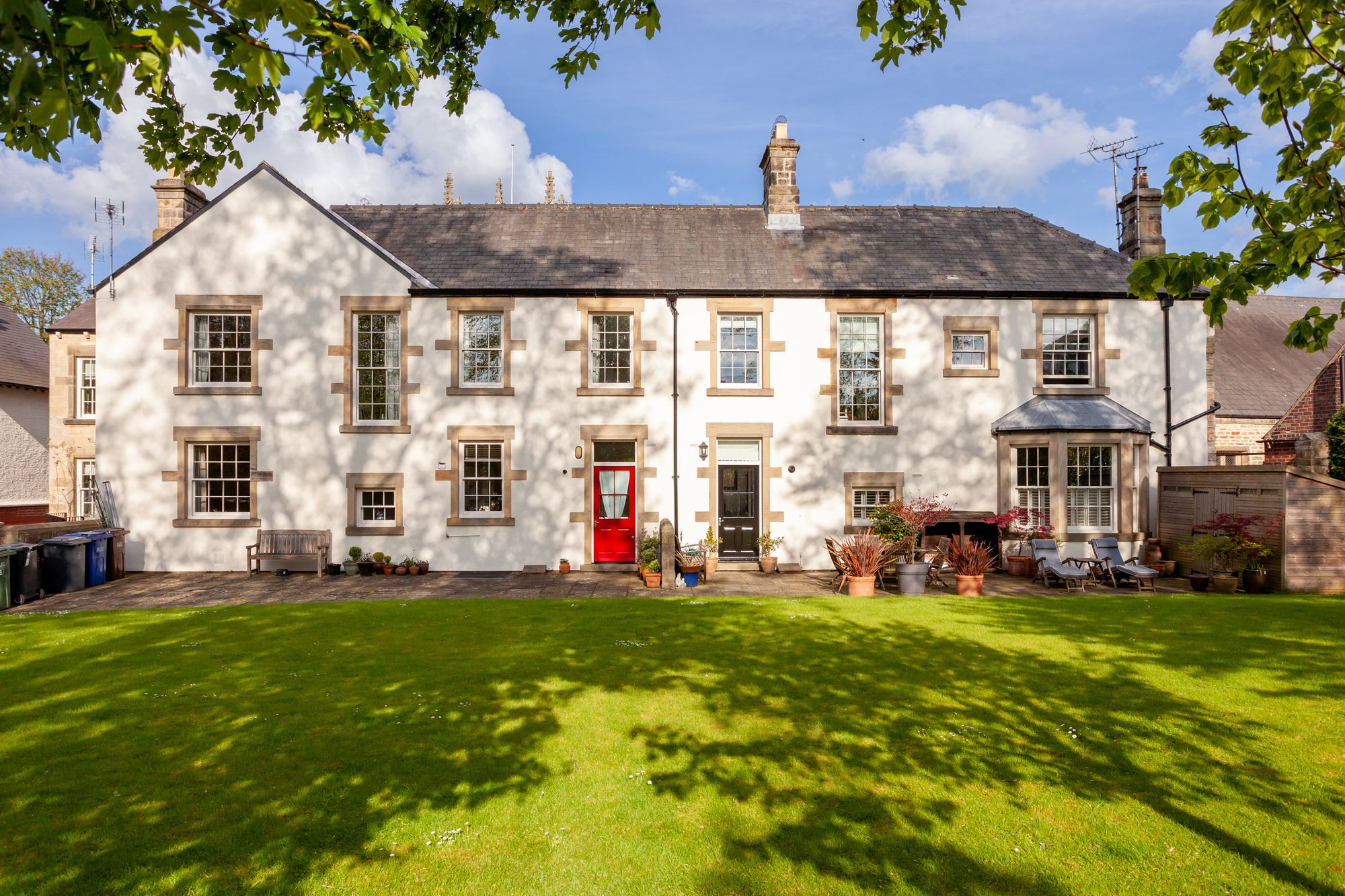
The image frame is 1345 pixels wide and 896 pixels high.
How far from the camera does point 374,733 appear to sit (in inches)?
240

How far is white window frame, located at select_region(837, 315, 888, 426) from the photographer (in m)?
16.6

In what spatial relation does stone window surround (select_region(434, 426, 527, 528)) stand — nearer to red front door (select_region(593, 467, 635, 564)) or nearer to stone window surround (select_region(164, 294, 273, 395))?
red front door (select_region(593, 467, 635, 564))

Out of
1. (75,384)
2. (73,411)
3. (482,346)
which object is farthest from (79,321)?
(482,346)

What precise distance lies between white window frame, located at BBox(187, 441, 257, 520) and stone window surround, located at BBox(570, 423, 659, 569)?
7817 millimetres

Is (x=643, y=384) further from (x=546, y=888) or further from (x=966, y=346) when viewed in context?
(x=546, y=888)

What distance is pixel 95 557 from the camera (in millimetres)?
14719

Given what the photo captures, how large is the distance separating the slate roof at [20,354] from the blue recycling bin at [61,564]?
14535 mm

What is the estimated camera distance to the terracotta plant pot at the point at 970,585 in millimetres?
13305

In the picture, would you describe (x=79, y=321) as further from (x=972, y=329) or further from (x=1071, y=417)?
(x=1071, y=417)

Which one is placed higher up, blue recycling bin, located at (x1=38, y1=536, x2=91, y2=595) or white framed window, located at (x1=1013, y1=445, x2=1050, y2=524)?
white framed window, located at (x1=1013, y1=445, x2=1050, y2=524)

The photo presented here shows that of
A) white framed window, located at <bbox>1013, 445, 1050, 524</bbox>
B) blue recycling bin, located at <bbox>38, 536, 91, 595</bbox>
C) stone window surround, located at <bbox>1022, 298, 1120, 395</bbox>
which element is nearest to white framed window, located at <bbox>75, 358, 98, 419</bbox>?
blue recycling bin, located at <bbox>38, 536, 91, 595</bbox>

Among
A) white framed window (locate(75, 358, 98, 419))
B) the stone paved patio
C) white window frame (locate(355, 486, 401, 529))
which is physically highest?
white framed window (locate(75, 358, 98, 419))

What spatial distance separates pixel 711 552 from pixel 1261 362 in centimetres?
2723

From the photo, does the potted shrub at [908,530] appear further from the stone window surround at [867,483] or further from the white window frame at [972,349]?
the white window frame at [972,349]
